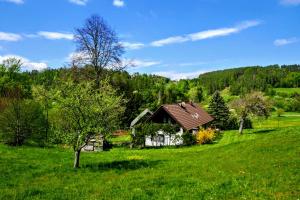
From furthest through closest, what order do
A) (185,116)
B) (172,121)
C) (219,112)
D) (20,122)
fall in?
(219,112)
(185,116)
(172,121)
(20,122)

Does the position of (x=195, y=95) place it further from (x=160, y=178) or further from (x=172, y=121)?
(x=160, y=178)

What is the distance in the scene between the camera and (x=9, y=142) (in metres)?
42.8

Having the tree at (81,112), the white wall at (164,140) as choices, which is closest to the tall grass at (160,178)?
the tree at (81,112)

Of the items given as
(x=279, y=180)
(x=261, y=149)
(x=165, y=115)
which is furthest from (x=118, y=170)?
(x=165, y=115)

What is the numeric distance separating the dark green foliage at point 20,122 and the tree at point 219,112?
1815 inches

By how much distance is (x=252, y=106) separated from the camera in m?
67.4

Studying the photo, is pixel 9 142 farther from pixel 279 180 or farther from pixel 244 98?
pixel 244 98

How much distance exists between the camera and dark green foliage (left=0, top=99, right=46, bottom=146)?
4262cm

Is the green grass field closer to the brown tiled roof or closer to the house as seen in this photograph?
the house

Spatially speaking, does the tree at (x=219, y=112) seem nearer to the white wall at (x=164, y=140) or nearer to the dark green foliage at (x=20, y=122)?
the white wall at (x=164, y=140)

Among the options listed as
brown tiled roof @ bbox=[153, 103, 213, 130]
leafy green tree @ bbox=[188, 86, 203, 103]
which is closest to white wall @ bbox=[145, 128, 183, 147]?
brown tiled roof @ bbox=[153, 103, 213, 130]

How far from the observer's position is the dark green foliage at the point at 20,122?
42.6 m

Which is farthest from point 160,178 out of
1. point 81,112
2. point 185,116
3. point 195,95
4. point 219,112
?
point 195,95

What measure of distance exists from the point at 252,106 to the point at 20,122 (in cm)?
4063
